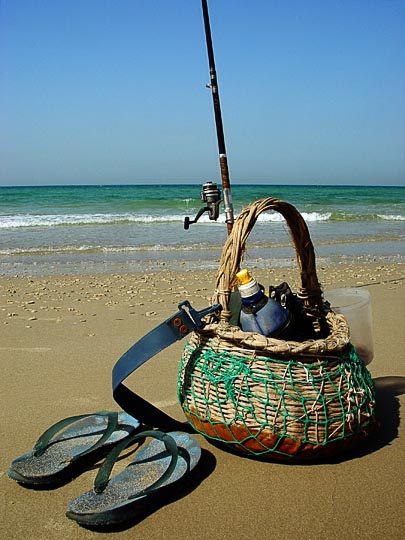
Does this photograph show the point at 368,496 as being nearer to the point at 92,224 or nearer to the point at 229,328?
the point at 229,328

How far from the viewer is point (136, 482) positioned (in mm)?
2104

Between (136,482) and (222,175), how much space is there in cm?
166

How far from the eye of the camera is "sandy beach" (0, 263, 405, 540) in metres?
1.95

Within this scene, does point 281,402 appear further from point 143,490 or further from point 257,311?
point 143,490

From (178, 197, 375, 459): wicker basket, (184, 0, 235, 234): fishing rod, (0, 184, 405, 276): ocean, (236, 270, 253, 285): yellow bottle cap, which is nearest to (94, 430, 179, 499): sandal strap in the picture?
(178, 197, 375, 459): wicker basket

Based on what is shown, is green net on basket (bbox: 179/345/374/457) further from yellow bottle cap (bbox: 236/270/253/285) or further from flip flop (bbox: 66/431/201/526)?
yellow bottle cap (bbox: 236/270/253/285)

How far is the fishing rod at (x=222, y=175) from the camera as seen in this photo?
2836mm

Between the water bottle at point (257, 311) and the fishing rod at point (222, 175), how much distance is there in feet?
1.64

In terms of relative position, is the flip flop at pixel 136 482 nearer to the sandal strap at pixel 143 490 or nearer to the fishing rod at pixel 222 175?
the sandal strap at pixel 143 490

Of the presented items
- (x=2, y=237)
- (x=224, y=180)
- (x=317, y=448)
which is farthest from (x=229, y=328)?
(x=2, y=237)

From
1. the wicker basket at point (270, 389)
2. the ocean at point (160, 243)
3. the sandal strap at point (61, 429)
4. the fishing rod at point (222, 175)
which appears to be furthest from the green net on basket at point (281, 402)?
the ocean at point (160, 243)

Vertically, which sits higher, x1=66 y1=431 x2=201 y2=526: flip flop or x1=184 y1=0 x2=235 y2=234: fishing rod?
x1=184 y1=0 x2=235 y2=234: fishing rod

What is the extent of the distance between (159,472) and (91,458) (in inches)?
15.0

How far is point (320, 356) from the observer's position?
2.18 m
